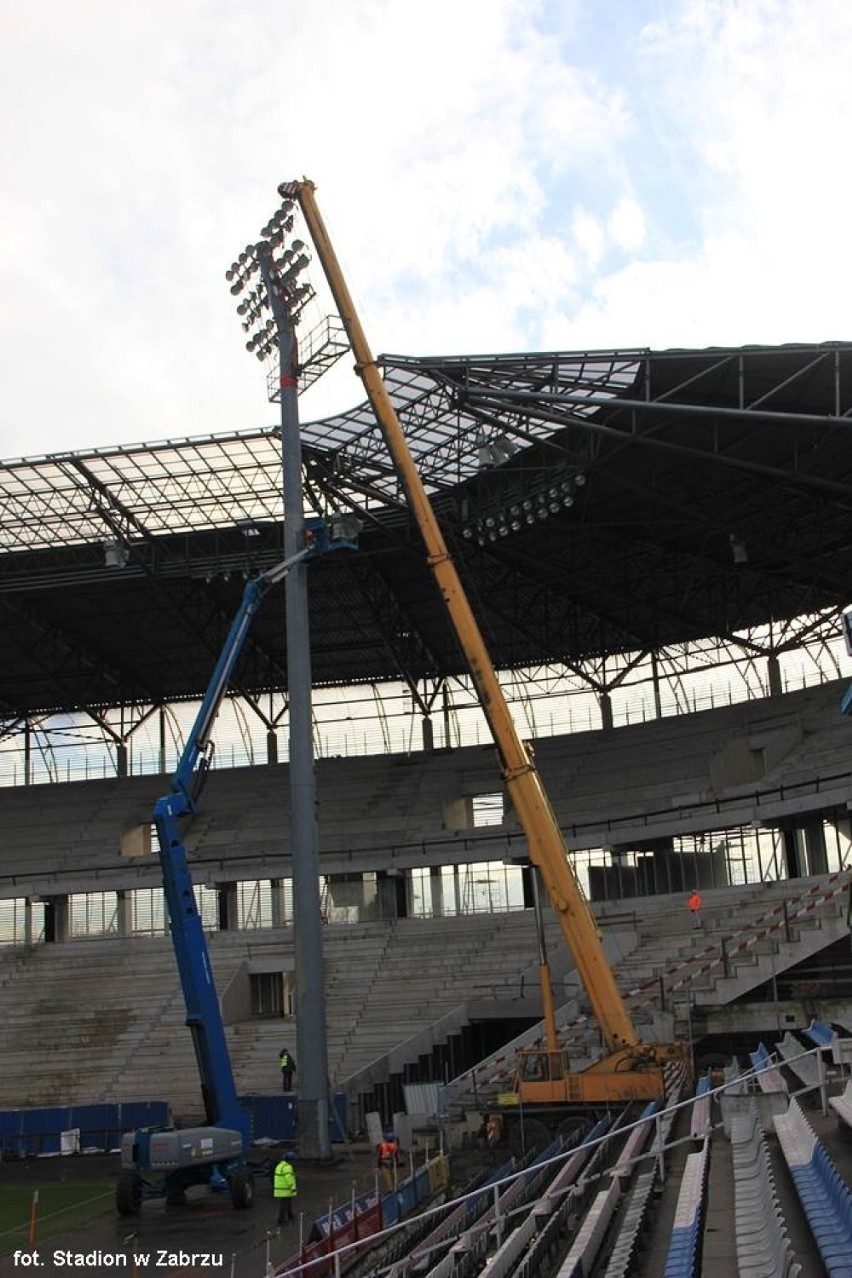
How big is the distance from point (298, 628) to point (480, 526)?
42.5 ft

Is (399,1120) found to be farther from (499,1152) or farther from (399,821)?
(399,821)

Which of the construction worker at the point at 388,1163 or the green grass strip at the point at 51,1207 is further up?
the construction worker at the point at 388,1163

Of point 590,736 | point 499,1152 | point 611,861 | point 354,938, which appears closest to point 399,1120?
point 499,1152

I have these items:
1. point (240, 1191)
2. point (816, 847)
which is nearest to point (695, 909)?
point (816, 847)

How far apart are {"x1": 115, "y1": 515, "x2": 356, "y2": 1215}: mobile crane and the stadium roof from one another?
14285 mm

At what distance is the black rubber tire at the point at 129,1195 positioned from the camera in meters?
25.2

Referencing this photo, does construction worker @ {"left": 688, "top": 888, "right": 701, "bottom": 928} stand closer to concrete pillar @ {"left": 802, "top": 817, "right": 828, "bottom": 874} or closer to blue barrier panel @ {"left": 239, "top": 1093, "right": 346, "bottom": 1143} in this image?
concrete pillar @ {"left": 802, "top": 817, "right": 828, "bottom": 874}

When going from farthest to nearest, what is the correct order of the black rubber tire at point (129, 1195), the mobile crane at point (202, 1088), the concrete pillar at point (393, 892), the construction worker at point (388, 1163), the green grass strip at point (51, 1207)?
the concrete pillar at point (393, 892), the construction worker at point (388, 1163), the mobile crane at point (202, 1088), the black rubber tire at point (129, 1195), the green grass strip at point (51, 1207)

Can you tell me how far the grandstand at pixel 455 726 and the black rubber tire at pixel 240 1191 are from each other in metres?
5.89

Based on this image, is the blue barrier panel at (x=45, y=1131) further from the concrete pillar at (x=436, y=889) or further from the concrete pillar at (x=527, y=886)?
the concrete pillar at (x=527, y=886)

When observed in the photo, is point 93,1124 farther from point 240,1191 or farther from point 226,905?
point 226,905

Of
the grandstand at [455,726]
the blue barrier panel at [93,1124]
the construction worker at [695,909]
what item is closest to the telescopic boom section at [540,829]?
the grandstand at [455,726]

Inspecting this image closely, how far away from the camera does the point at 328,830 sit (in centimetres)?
6131

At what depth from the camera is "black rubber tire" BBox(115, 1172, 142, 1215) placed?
25.2m
